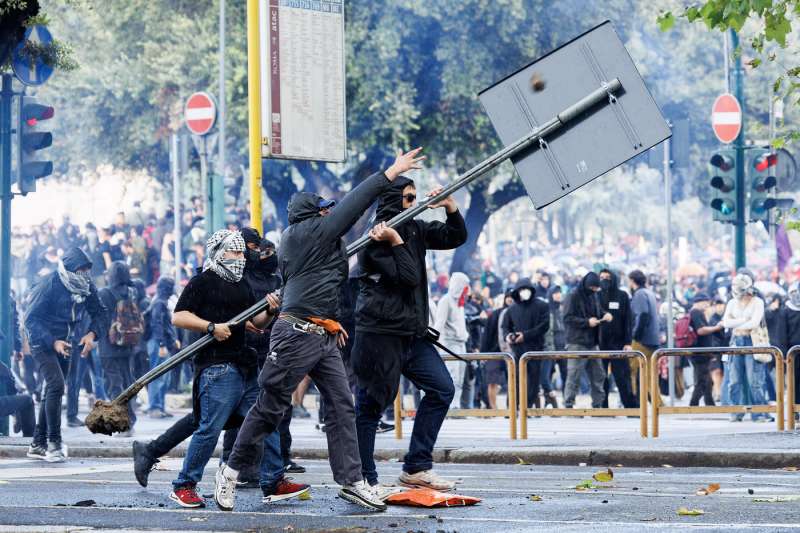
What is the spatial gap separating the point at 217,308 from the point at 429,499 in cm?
164

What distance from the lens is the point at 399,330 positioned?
31.4 ft

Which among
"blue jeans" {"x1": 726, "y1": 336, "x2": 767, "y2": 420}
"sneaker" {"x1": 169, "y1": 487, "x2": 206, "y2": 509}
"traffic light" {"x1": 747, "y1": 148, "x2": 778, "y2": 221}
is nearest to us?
"sneaker" {"x1": 169, "y1": 487, "x2": 206, "y2": 509}

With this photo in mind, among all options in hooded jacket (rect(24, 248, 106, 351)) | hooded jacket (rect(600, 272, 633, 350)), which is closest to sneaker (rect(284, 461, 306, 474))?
hooded jacket (rect(24, 248, 106, 351))

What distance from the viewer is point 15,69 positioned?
16156mm

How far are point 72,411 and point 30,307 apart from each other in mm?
3861

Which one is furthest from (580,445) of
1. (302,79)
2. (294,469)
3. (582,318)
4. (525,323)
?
(525,323)

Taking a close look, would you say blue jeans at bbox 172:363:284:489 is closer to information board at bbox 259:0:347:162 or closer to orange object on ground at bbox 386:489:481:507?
orange object on ground at bbox 386:489:481:507

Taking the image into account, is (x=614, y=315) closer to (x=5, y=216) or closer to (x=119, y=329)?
(x=119, y=329)

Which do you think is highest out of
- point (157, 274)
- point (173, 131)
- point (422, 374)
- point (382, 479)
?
point (173, 131)

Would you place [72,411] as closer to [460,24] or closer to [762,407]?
[762,407]

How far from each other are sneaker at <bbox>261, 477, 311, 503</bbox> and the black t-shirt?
73 cm

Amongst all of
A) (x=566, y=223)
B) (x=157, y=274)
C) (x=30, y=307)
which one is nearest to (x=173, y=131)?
(x=157, y=274)

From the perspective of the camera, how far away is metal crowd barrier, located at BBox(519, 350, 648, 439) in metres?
14.7

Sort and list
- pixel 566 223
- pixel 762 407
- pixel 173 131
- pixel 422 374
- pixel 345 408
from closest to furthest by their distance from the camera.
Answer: pixel 345 408, pixel 422 374, pixel 762 407, pixel 173 131, pixel 566 223
